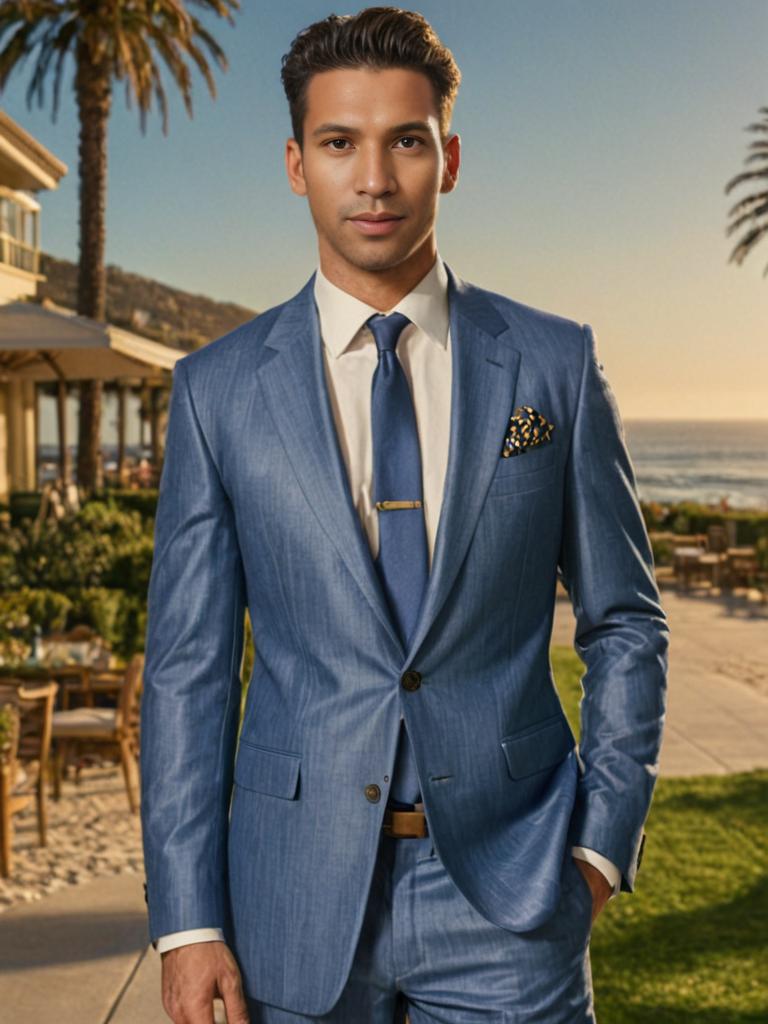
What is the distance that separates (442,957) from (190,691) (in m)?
0.53

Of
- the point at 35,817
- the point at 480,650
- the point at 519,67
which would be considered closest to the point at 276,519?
the point at 480,650

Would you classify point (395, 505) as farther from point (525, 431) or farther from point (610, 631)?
point (610, 631)

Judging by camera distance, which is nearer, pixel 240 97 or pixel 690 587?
pixel 690 587

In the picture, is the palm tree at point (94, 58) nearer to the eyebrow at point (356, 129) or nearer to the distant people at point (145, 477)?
the distant people at point (145, 477)

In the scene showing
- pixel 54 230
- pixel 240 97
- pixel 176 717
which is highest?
pixel 240 97

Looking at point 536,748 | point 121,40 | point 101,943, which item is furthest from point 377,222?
point 121,40

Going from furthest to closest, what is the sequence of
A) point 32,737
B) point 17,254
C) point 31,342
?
1. point 17,254
2. point 31,342
3. point 32,737

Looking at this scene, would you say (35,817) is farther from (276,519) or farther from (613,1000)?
(276,519)

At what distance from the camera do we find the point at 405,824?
1884 millimetres

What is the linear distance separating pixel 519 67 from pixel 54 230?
52987mm

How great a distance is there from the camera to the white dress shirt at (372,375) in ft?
6.43

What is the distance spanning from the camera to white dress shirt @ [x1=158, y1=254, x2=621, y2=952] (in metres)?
1.96

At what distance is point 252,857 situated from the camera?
196 cm

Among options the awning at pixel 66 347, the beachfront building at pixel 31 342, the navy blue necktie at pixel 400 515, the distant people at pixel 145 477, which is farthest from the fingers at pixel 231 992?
the distant people at pixel 145 477
